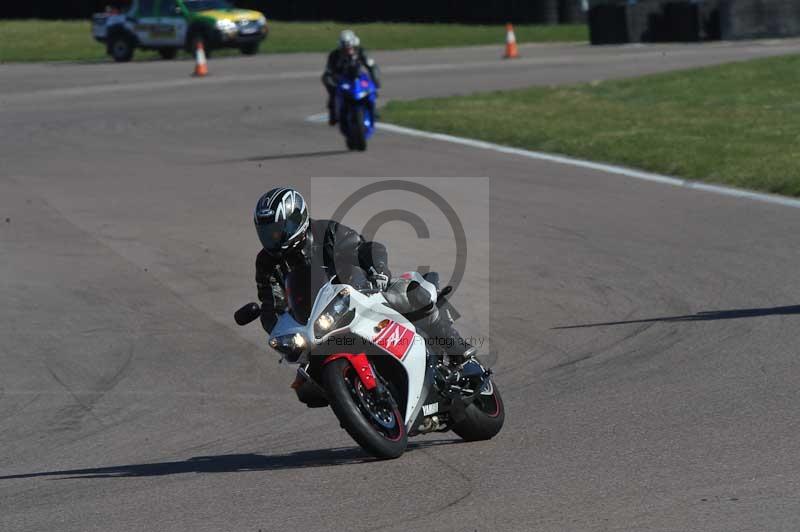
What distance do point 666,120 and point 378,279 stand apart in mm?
15318

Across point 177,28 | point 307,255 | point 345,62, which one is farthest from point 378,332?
point 177,28

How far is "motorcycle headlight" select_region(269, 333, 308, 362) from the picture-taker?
20.9ft

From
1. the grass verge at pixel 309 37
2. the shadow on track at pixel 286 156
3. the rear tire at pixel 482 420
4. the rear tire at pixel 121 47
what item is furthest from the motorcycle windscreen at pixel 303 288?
the grass verge at pixel 309 37

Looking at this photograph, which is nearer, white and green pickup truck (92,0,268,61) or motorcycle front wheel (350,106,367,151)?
motorcycle front wheel (350,106,367,151)

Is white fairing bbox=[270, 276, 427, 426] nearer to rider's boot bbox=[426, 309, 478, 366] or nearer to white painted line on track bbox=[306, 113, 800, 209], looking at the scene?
rider's boot bbox=[426, 309, 478, 366]

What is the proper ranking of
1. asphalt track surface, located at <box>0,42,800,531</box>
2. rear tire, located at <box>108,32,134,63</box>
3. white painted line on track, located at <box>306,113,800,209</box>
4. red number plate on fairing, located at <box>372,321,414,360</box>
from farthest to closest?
rear tire, located at <box>108,32,134,63</box> → white painted line on track, located at <box>306,113,800,209</box> → red number plate on fairing, located at <box>372,321,414,360</box> → asphalt track surface, located at <box>0,42,800,531</box>

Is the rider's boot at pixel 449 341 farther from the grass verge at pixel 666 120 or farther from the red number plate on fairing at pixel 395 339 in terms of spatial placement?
the grass verge at pixel 666 120

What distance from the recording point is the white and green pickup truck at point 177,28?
3762cm

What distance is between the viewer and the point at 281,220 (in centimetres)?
657

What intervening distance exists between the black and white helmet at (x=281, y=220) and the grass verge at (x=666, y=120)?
373 inches

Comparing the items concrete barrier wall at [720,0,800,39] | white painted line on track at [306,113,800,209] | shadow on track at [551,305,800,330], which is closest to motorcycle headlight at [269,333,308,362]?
shadow on track at [551,305,800,330]

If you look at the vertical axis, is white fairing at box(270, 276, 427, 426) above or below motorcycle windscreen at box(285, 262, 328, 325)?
below

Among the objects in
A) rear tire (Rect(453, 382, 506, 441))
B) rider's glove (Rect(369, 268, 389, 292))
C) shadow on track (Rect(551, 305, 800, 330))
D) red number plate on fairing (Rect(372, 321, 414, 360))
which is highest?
rider's glove (Rect(369, 268, 389, 292))

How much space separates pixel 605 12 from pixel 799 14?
16.2 feet
